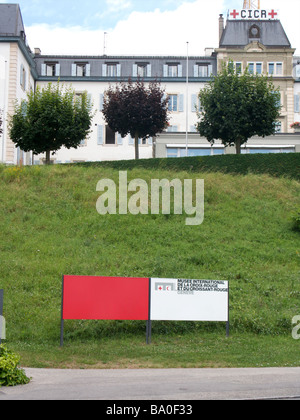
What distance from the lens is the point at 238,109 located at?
3644 centimetres

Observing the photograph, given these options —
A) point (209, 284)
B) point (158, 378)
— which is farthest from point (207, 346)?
point (158, 378)

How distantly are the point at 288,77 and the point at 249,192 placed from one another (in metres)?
32.2

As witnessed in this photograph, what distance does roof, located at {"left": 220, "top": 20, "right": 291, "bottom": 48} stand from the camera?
58.5 metres

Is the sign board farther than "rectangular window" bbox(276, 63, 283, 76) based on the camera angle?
No

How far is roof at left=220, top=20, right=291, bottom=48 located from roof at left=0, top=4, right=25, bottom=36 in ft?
67.3

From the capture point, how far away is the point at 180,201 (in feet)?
88.3

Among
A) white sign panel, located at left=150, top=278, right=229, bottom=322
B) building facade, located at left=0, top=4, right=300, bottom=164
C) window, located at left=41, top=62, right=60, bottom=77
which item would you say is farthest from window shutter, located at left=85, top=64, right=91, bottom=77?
white sign panel, located at left=150, top=278, right=229, bottom=322

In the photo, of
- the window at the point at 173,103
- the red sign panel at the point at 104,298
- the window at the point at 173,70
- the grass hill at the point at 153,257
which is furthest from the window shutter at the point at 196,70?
the red sign panel at the point at 104,298

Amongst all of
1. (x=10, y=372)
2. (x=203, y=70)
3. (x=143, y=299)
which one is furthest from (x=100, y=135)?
(x=10, y=372)

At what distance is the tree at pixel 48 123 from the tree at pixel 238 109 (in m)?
7.94

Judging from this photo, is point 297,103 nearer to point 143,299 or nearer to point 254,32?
point 254,32

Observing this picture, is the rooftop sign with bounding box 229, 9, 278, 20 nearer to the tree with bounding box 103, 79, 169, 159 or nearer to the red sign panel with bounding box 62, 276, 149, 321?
the tree with bounding box 103, 79, 169, 159
